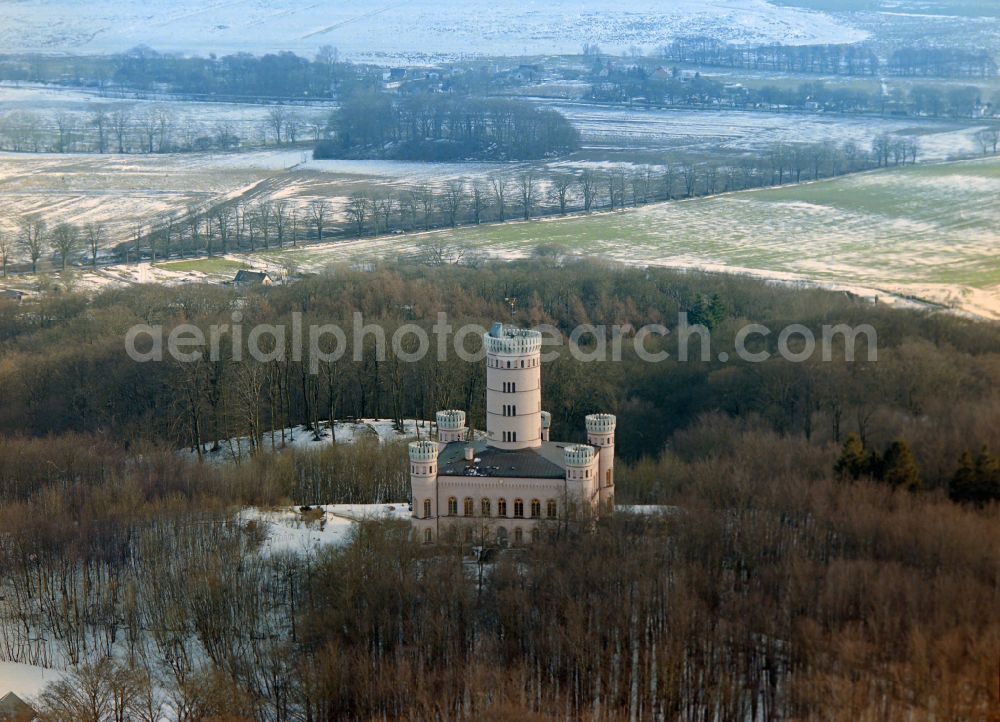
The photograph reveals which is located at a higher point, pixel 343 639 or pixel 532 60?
pixel 532 60

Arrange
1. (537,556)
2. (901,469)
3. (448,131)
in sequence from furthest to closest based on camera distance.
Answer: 1. (448,131)
2. (901,469)
3. (537,556)

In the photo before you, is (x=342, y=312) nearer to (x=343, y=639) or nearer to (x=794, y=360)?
(x=794, y=360)

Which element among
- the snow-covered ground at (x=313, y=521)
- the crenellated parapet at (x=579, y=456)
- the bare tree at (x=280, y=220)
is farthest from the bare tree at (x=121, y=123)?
the crenellated parapet at (x=579, y=456)

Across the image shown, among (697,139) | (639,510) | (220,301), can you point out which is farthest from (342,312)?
(697,139)

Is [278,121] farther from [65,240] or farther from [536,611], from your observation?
[536,611]

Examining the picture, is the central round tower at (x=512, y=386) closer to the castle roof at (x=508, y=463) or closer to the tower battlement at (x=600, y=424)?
the castle roof at (x=508, y=463)

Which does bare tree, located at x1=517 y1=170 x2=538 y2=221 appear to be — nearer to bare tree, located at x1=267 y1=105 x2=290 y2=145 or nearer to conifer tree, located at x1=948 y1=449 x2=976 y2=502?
bare tree, located at x1=267 y1=105 x2=290 y2=145

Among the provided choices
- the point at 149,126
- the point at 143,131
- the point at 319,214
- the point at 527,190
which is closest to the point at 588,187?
the point at 527,190
